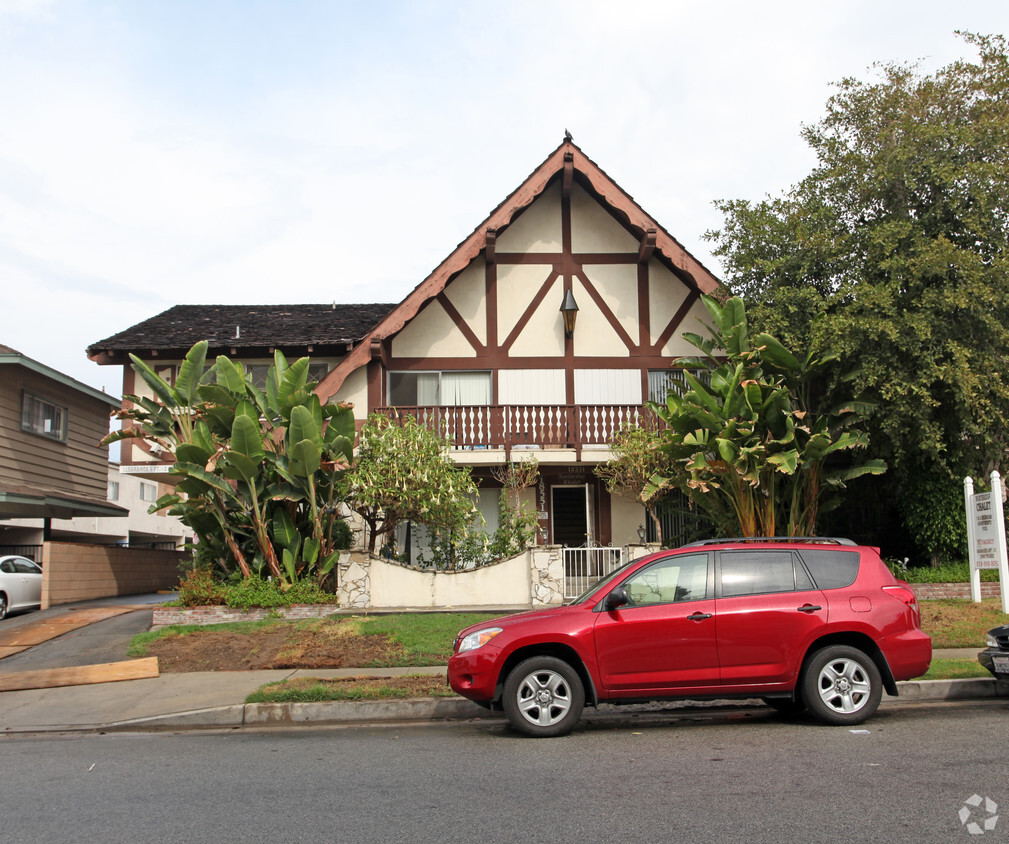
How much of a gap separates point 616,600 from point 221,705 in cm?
443

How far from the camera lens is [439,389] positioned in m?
19.9

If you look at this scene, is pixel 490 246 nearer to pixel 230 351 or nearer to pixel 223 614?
pixel 230 351

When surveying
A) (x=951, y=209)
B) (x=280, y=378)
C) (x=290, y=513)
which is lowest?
(x=290, y=513)

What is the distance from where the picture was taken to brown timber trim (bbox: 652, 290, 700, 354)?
20.0 m

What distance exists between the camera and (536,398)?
779 inches

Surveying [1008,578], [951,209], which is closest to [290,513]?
[1008,578]

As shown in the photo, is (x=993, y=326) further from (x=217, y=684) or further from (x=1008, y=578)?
(x=217, y=684)

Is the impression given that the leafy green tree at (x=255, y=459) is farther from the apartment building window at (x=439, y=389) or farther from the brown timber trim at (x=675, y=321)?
the brown timber trim at (x=675, y=321)

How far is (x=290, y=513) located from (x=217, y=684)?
206 inches

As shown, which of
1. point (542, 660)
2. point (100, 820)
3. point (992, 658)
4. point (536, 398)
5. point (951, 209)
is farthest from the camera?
point (536, 398)

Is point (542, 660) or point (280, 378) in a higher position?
point (280, 378)

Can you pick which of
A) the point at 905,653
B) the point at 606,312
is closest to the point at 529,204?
the point at 606,312

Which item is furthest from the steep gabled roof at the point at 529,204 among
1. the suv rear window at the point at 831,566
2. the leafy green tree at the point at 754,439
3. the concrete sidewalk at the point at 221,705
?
the suv rear window at the point at 831,566

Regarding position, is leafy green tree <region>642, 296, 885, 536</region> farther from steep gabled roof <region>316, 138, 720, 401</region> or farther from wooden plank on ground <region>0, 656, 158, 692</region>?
wooden plank on ground <region>0, 656, 158, 692</region>
